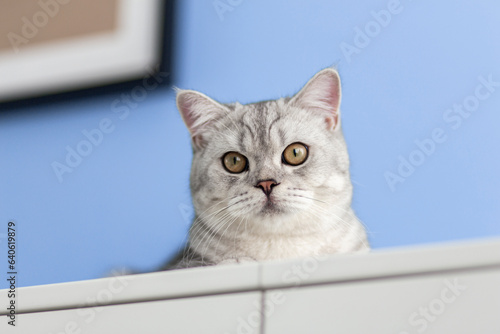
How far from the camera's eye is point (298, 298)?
Result: 624mm

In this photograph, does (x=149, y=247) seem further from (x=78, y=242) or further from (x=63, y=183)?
(x=63, y=183)

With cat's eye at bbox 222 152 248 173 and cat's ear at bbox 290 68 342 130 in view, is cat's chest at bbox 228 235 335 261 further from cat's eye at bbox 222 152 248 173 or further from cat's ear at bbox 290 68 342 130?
cat's ear at bbox 290 68 342 130

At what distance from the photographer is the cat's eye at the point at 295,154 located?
3.20 feet

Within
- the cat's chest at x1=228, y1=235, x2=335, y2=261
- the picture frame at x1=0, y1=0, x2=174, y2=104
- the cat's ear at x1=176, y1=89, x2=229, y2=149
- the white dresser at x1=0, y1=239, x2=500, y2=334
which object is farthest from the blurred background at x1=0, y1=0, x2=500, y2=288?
the white dresser at x1=0, y1=239, x2=500, y2=334

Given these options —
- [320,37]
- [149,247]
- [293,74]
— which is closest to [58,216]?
[149,247]

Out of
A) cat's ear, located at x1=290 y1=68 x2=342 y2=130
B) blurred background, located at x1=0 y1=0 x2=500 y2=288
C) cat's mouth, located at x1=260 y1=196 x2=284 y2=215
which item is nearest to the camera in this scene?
cat's mouth, located at x1=260 y1=196 x2=284 y2=215

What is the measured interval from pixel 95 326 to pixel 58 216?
0.97 meters

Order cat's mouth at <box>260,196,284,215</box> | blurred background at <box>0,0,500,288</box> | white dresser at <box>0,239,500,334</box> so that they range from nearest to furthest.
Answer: white dresser at <box>0,239,500,334</box> → cat's mouth at <box>260,196,284,215</box> → blurred background at <box>0,0,500,288</box>

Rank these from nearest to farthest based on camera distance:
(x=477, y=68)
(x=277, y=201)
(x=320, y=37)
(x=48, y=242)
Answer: (x=277, y=201) < (x=477, y=68) < (x=320, y=37) < (x=48, y=242)

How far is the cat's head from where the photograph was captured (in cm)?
92

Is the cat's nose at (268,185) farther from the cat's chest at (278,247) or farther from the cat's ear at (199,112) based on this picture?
the cat's ear at (199,112)

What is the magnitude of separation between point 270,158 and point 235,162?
79 millimetres

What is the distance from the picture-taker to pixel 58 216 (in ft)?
5.26

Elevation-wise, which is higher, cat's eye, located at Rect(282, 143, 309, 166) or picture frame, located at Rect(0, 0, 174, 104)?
picture frame, located at Rect(0, 0, 174, 104)
